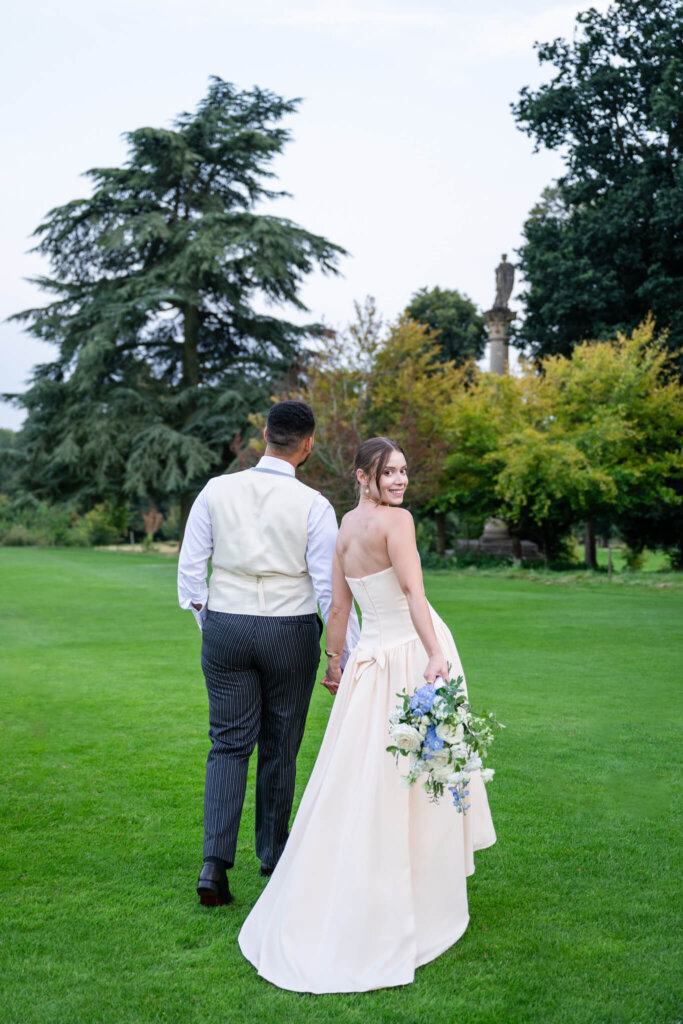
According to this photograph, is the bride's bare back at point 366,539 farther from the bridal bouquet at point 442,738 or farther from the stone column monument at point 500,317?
→ the stone column monument at point 500,317

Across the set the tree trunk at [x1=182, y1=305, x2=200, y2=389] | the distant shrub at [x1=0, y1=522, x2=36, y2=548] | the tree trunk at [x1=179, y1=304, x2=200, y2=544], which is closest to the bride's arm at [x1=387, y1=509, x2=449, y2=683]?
the tree trunk at [x1=179, y1=304, x2=200, y2=544]

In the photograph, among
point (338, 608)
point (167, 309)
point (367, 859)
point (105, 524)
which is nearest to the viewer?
point (367, 859)

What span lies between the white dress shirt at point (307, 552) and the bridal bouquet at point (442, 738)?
0.69 m

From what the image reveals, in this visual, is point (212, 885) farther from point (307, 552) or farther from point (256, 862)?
point (307, 552)

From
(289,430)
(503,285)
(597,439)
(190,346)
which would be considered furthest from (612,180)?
(289,430)

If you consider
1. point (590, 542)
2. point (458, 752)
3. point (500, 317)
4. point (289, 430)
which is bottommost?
point (458, 752)

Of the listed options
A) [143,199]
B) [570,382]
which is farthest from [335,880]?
[143,199]

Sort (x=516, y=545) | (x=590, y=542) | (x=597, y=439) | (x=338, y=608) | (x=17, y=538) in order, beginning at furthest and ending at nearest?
(x=17, y=538) → (x=590, y=542) → (x=516, y=545) → (x=597, y=439) → (x=338, y=608)

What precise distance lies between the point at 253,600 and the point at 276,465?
57 cm

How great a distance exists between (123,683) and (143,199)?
1076 inches

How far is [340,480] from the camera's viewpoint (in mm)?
21094

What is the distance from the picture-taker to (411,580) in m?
3.55

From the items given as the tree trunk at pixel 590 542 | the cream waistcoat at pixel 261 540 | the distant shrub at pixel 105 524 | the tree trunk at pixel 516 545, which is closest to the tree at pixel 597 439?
the tree trunk at pixel 516 545

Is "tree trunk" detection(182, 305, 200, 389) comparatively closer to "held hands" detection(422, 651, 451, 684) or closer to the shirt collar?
the shirt collar
